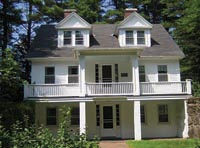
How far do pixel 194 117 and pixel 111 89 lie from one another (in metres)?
5.92

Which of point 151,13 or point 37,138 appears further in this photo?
point 151,13

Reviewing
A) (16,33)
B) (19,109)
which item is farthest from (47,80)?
→ (16,33)

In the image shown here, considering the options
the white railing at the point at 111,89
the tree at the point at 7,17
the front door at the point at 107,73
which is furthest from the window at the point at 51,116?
the tree at the point at 7,17

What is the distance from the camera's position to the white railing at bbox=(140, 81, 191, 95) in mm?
24562

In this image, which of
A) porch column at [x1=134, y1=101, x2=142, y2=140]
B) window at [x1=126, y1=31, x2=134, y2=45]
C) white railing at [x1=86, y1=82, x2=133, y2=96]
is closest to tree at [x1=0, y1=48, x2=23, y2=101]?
white railing at [x1=86, y1=82, x2=133, y2=96]

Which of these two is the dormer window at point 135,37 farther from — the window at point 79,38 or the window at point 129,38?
the window at point 79,38

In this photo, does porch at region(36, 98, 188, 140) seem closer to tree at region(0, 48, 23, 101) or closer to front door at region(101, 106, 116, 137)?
front door at region(101, 106, 116, 137)

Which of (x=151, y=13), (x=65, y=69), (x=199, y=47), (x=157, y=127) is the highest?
(x=151, y=13)

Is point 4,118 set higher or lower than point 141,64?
lower

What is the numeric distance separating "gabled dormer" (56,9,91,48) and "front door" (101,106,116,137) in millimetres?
5688

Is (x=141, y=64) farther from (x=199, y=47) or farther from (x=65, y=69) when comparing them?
(x=199, y=47)

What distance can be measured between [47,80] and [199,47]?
1559 cm

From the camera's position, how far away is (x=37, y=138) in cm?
920

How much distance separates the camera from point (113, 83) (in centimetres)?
2419
